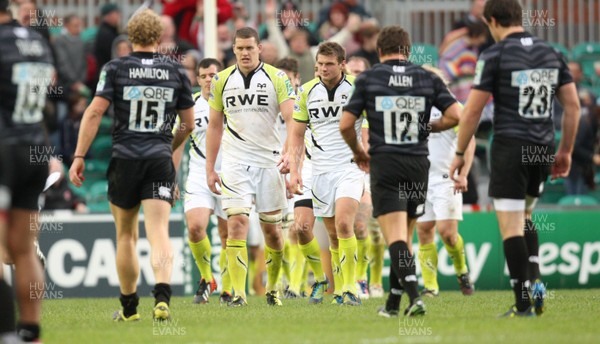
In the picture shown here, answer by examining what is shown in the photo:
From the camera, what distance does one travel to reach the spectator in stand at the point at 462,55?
A: 65.4ft

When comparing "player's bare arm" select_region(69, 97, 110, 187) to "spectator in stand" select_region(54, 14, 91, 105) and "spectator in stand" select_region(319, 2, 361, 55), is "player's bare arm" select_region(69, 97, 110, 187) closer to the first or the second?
"spectator in stand" select_region(54, 14, 91, 105)

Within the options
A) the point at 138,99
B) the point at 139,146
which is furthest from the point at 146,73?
the point at 139,146

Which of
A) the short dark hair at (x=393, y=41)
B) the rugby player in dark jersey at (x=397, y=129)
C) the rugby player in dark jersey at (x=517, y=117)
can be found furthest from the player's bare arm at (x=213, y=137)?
the rugby player in dark jersey at (x=517, y=117)

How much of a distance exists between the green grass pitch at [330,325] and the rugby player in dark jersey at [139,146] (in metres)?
0.63

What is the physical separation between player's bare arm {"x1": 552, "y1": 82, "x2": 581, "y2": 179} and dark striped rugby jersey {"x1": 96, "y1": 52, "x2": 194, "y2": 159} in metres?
3.39

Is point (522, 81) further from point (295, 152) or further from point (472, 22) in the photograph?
point (472, 22)

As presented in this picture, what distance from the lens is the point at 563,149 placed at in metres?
9.96

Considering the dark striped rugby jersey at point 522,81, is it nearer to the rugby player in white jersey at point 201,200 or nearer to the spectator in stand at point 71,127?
the rugby player in white jersey at point 201,200

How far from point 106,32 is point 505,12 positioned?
1087 centimetres

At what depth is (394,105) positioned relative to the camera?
401 inches

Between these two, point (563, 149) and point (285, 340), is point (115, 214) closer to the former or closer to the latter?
point (285, 340)

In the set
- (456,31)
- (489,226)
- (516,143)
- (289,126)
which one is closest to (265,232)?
(289,126)

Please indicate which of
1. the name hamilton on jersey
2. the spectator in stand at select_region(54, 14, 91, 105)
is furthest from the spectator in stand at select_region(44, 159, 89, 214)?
the name hamilton on jersey

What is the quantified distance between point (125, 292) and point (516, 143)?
367cm
